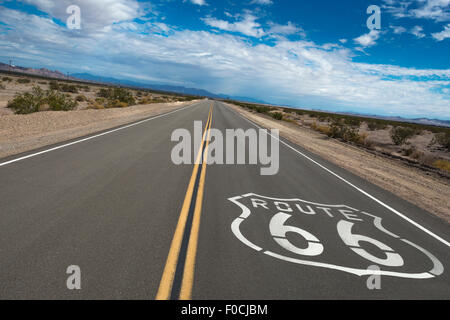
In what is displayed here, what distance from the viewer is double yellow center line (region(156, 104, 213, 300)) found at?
9.83ft

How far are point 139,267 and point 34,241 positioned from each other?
5.24ft

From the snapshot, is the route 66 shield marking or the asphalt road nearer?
the asphalt road

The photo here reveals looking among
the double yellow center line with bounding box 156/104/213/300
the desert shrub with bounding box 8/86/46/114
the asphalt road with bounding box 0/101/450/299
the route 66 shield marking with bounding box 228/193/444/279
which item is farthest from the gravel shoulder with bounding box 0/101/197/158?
the route 66 shield marking with bounding box 228/193/444/279

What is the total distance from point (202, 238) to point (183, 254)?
1.81 ft

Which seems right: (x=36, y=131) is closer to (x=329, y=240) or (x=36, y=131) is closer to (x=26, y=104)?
(x=26, y=104)

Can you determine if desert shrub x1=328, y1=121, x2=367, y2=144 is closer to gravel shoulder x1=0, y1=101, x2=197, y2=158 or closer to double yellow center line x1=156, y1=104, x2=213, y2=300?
gravel shoulder x1=0, y1=101, x2=197, y2=158

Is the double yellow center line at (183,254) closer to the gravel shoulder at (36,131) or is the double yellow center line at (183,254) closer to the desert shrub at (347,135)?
the gravel shoulder at (36,131)

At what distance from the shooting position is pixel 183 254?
369cm

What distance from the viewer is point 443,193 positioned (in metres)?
9.57

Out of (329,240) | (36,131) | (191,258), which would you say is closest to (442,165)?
(329,240)

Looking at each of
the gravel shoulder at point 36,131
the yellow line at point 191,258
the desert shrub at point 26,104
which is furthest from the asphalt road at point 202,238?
the desert shrub at point 26,104

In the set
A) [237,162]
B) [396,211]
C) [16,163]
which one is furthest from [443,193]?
[16,163]

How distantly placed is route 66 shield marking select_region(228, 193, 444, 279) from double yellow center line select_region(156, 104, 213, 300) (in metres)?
0.75
